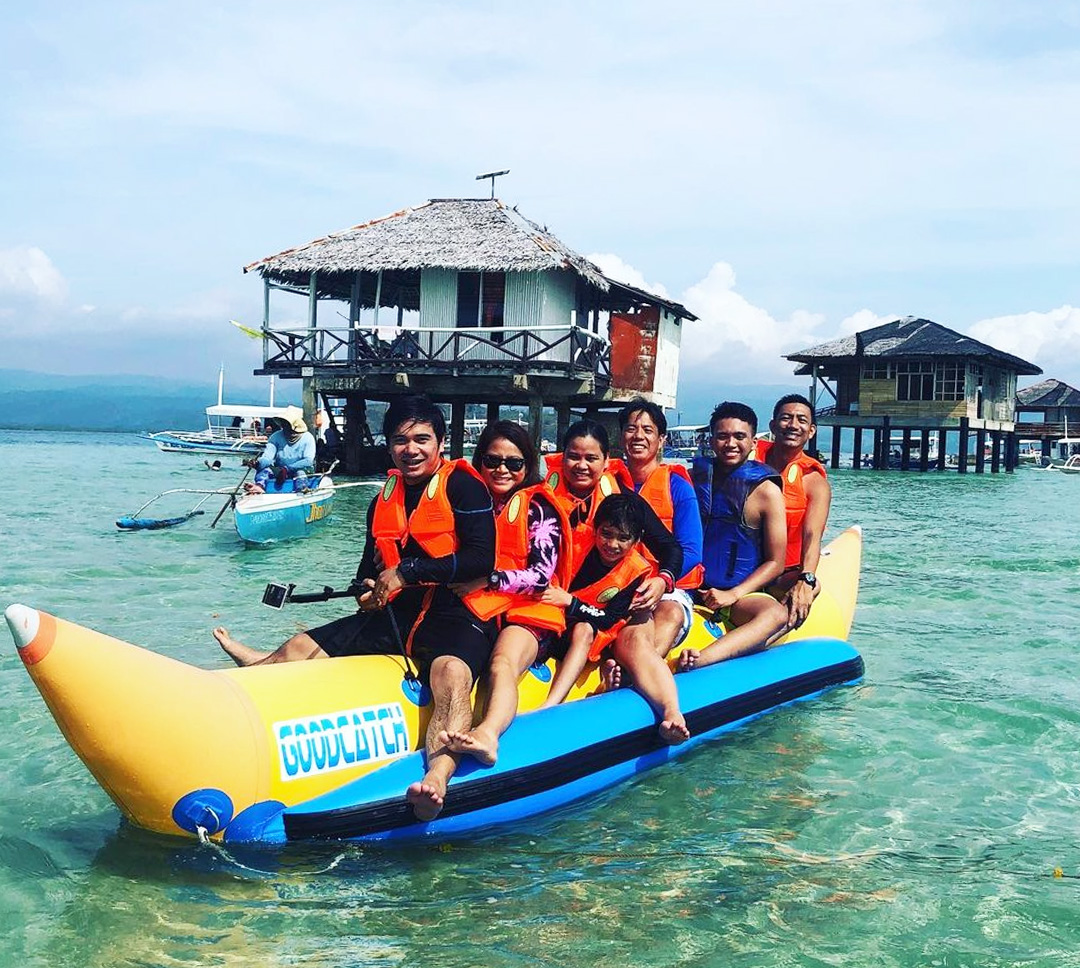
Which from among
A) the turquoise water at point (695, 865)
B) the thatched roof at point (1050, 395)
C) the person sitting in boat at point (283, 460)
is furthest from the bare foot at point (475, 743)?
the thatched roof at point (1050, 395)

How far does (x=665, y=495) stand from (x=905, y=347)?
29787mm

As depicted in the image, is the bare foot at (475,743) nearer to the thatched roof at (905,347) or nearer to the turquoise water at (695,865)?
the turquoise water at (695,865)

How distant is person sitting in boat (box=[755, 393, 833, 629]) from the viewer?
5.85 m

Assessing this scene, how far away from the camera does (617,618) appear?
4.71m

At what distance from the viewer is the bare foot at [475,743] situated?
391 centimetres

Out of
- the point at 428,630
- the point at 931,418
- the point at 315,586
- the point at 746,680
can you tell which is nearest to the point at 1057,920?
the point at 746,680

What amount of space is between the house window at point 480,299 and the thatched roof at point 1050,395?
3354 centimetres

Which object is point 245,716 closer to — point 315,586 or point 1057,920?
point 1057,920

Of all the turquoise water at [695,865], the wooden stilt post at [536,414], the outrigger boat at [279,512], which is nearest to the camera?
the turquoise water at [695,865]

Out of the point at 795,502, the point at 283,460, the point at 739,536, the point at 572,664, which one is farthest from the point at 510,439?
the point at 283,460

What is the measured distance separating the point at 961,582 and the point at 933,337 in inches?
958

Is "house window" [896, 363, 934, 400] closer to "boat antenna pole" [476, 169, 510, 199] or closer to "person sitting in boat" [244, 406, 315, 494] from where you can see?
"boat antenna pole" [476, 169, 510, 199]

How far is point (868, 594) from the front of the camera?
400 inches

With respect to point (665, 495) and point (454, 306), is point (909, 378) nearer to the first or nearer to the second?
point (454, 306)
